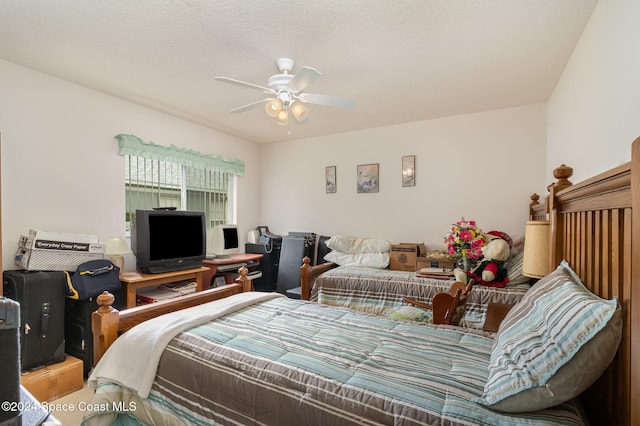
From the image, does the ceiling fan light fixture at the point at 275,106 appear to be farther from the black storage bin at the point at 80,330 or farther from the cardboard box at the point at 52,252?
the black storage bin at the point at 80,330

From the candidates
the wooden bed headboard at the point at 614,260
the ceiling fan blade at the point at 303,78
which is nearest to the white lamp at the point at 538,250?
the wooden bed headboard at the point at 614,260

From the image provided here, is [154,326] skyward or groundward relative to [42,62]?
groundward

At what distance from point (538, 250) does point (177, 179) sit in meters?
3.72

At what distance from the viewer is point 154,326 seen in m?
1.62

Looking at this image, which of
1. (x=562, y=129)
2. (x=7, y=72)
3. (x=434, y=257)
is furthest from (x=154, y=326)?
(x=562, y=129)

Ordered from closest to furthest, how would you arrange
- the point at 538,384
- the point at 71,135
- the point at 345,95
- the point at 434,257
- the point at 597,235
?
the point at 538,384 < the point at 597,235 < the point at 71,135 < the point at 345,95 < the point at 434,257

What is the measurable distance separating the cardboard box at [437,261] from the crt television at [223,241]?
91.8 inches

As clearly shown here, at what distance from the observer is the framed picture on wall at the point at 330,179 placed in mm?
4547

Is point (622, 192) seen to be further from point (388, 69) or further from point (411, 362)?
point (388, 69)

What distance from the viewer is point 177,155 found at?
3.73 metres

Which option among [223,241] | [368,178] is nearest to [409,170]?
[368,178]

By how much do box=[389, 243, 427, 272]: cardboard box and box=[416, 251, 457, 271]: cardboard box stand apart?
90mm

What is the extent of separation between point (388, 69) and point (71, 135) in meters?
2.84

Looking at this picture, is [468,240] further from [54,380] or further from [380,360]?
[54,380]
